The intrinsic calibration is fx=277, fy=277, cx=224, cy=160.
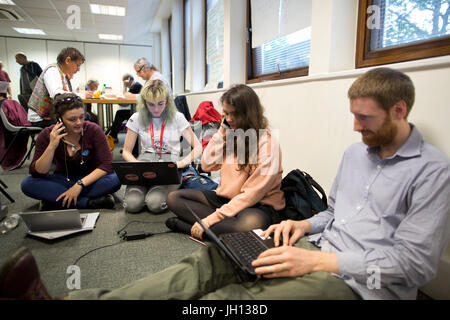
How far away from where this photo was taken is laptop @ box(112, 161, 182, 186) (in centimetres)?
189

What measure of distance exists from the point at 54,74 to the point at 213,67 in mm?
2022

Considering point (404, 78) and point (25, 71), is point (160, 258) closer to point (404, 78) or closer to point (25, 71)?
point (404, 78)

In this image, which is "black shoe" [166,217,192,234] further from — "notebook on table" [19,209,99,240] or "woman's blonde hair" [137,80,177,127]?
"woman's blonde hair" [137,80,177,127]

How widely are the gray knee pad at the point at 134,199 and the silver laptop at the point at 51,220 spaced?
1.36 ft

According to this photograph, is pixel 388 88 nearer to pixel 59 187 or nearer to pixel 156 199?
pixel 156 199

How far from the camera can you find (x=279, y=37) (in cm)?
221

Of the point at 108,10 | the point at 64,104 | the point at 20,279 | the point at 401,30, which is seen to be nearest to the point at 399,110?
the point at 401,30

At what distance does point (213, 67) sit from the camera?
3.95 m

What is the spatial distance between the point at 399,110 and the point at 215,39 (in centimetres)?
334

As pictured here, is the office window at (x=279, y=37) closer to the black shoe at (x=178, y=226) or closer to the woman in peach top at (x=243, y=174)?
the woman in peach top at (x=243, y=174)

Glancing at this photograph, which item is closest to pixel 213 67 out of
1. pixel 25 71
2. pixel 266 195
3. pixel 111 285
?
pixel 266 195

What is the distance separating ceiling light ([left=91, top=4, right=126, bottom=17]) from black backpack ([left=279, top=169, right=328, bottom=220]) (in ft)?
19.4

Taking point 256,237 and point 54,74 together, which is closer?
point 256,237

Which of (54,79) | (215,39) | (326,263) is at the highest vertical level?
(215,39)
